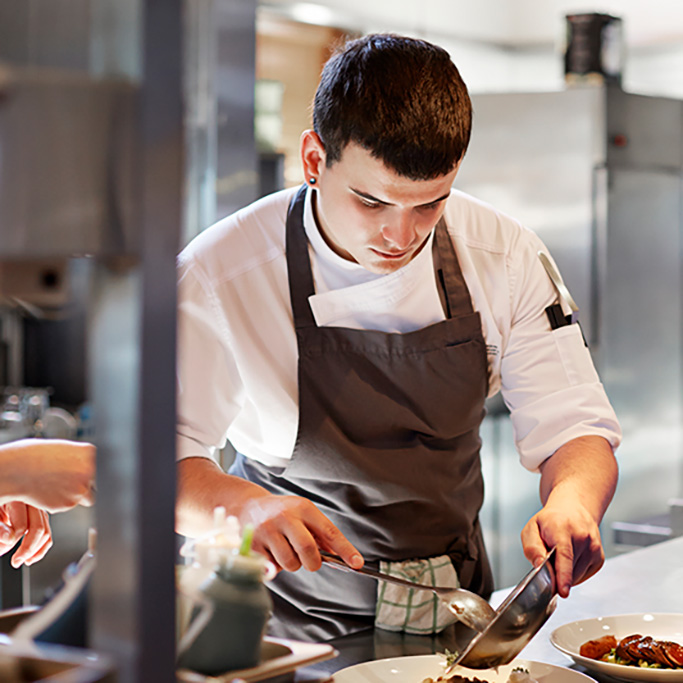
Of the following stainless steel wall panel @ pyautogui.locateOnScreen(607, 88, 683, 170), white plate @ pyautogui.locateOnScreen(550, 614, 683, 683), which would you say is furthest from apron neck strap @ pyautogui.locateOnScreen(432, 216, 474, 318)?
stainless steel wall panel @ pyautogui.locateOnScreen(607, 88, 683, 170)

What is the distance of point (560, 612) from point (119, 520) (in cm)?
104

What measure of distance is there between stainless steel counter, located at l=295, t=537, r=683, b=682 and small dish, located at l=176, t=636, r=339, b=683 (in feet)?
1.05

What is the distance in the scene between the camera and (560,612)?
1403 mm

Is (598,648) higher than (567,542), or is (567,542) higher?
(567,542)

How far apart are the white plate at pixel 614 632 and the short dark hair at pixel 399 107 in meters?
0.64

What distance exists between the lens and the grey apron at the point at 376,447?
1420mm

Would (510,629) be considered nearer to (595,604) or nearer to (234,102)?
(595,604)

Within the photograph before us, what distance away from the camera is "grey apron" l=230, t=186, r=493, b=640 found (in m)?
1.42

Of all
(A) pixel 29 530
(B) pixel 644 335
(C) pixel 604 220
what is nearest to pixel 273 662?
(A) pixel 29 530

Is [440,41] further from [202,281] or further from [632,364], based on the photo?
[202,281]

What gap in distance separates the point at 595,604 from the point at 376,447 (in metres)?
0.43

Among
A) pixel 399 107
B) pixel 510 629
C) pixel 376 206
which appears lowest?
pixel 510 629

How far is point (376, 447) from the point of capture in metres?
1.44

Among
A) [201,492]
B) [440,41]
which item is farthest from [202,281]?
[440,41]
